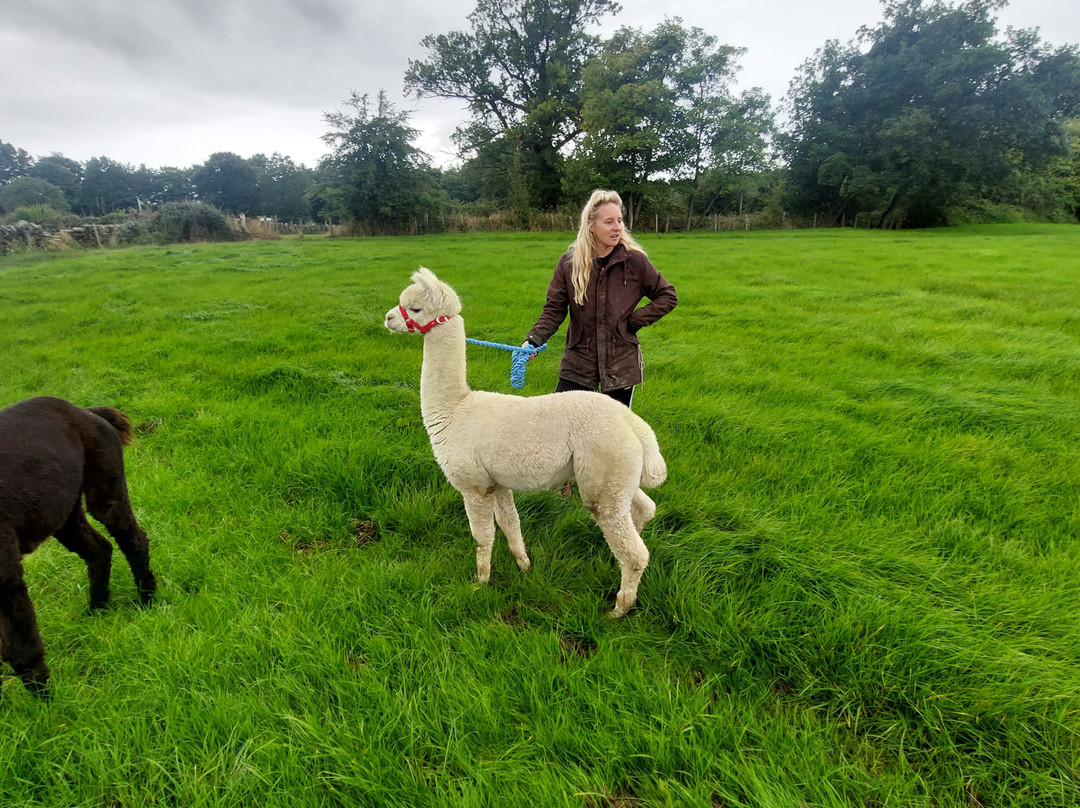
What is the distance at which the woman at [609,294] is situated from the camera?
130 inches

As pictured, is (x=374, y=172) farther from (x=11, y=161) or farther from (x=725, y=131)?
(x=11, y=161)

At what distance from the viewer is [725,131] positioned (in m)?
32.6

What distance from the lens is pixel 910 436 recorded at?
14.4 ft

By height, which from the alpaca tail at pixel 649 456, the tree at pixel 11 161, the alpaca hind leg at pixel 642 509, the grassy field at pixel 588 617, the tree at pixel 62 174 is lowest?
the grassy field at pixel 588 617

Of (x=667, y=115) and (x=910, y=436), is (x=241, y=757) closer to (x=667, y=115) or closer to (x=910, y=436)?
(x=910, y=436)

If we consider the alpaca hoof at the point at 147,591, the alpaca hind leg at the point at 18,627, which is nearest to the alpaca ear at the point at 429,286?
the alpaca hind leg at the point at 18,627

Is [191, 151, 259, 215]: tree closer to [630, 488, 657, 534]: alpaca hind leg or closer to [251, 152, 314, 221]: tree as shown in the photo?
[251, 152, 314, 221]: tree

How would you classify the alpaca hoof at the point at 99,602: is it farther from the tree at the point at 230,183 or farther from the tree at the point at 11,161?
the tree at the point at 11,161

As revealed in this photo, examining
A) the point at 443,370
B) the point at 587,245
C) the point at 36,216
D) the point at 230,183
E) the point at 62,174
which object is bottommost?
the point at 443,370

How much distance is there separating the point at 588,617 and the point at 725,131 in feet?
125

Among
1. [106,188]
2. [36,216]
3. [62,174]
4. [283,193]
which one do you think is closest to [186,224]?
[36,216]

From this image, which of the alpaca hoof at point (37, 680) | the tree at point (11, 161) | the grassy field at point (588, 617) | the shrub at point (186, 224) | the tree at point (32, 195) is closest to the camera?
the grassy field at point (588, 617)

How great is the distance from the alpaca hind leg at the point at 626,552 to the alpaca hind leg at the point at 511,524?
23.7 inches

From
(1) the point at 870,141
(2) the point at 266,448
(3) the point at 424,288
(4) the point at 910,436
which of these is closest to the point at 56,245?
(2) the point at 266,448
